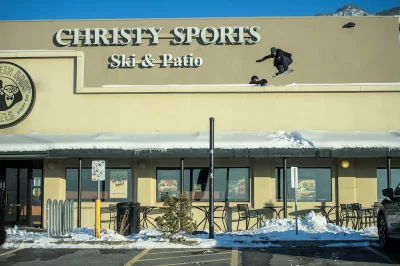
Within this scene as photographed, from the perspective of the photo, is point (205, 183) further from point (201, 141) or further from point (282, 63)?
point (282, 63)

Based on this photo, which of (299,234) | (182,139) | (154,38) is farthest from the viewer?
(154,38)

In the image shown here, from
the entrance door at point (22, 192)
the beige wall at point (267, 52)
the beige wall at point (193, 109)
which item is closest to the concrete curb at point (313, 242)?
the beige wall at point (193, 109)

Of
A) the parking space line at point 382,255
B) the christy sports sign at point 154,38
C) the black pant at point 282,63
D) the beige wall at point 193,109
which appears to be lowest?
the parking space line at point 382,255

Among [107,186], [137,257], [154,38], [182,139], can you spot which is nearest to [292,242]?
[137,257]

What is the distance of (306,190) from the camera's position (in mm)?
20188

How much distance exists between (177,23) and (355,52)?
7.58 m

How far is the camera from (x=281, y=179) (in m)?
20.2

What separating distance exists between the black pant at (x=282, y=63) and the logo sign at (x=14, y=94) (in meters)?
9.41

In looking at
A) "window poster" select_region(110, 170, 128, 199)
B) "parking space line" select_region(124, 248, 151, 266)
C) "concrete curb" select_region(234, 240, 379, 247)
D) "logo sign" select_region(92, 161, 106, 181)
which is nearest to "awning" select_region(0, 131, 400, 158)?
"window poster" select_region(110, 170, 128, 199)

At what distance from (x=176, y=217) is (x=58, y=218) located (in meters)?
3.18

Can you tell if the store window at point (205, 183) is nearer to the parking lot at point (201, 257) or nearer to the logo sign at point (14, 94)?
the logo sign at point (14, 94)

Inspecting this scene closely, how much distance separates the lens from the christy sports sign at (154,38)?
24.7 meters

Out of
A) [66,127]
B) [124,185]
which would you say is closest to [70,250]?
[124,185]

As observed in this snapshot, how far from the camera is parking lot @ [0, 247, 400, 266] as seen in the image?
38.8 ft
